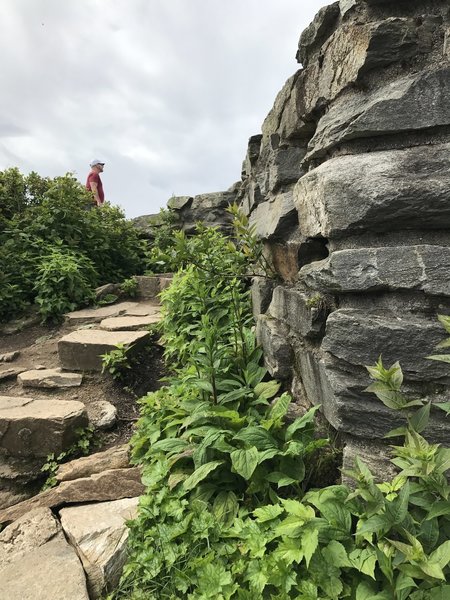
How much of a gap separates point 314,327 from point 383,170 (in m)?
0.80

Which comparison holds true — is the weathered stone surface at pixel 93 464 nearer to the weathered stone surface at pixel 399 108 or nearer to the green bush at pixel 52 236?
the weathered stone surface at pixel 399 108

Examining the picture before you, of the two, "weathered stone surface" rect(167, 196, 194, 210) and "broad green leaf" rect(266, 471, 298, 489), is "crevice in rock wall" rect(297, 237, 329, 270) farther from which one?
"weathered stone surface" rect(167, 196, 194, 210)

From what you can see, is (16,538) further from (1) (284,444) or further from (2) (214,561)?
(1) (284,444)

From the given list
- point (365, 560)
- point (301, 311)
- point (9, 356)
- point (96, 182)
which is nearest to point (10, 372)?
point (9, 356)

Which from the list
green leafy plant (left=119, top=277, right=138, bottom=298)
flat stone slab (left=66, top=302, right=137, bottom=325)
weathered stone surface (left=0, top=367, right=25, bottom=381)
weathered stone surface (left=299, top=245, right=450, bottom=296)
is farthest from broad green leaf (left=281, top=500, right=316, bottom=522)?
green leafy plant (left=119, top=277, right=138, bottom=298)

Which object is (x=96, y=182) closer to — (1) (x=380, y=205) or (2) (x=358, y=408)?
(1) (x=380, y=205)

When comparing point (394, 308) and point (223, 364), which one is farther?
point (223, 364)

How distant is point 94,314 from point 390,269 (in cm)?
476

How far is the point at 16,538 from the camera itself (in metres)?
2.24

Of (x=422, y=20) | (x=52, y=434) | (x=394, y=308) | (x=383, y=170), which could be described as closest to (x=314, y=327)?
(x=394, y=308)

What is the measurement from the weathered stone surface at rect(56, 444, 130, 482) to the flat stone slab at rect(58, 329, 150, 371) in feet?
4.37

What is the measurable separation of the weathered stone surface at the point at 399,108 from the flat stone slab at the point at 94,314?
4452 mm

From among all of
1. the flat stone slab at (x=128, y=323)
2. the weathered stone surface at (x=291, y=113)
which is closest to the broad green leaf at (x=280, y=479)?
the weathered stone surface at (x=291, y=113)

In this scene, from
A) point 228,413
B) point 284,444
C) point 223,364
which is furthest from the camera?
point 223,364
